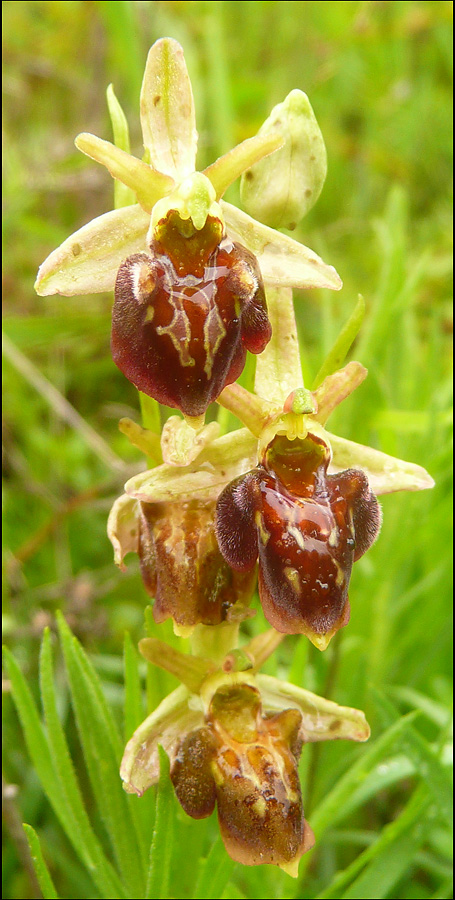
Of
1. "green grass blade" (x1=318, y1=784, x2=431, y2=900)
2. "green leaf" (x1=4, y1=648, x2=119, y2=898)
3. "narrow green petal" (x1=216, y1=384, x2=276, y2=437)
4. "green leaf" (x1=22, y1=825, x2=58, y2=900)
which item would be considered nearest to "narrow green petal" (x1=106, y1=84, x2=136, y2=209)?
"narrow green petal" (x1=216, y1=384, x2=276, y2=437)

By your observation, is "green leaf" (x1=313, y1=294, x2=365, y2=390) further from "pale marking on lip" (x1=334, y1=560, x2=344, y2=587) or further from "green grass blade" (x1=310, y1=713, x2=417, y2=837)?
"green grass blade" (x1=310, y1=713, x2=417, y2=837)

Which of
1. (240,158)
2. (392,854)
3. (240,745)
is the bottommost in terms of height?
(392,854)

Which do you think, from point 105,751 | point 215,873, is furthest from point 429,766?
point 105,751

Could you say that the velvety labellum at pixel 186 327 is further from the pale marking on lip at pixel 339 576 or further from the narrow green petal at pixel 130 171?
the pale marking on lip at pixel 339 576

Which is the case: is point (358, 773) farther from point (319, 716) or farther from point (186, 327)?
point (186, 327)

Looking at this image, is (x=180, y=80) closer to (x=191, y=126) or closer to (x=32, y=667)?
(x=191, y=126)

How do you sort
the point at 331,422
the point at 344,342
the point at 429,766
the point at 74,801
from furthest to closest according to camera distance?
the point at 331,422 < the point at 429,766 < the point at 74,801 < the point at 344,342

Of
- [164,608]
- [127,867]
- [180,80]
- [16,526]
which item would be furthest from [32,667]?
[180,80]
